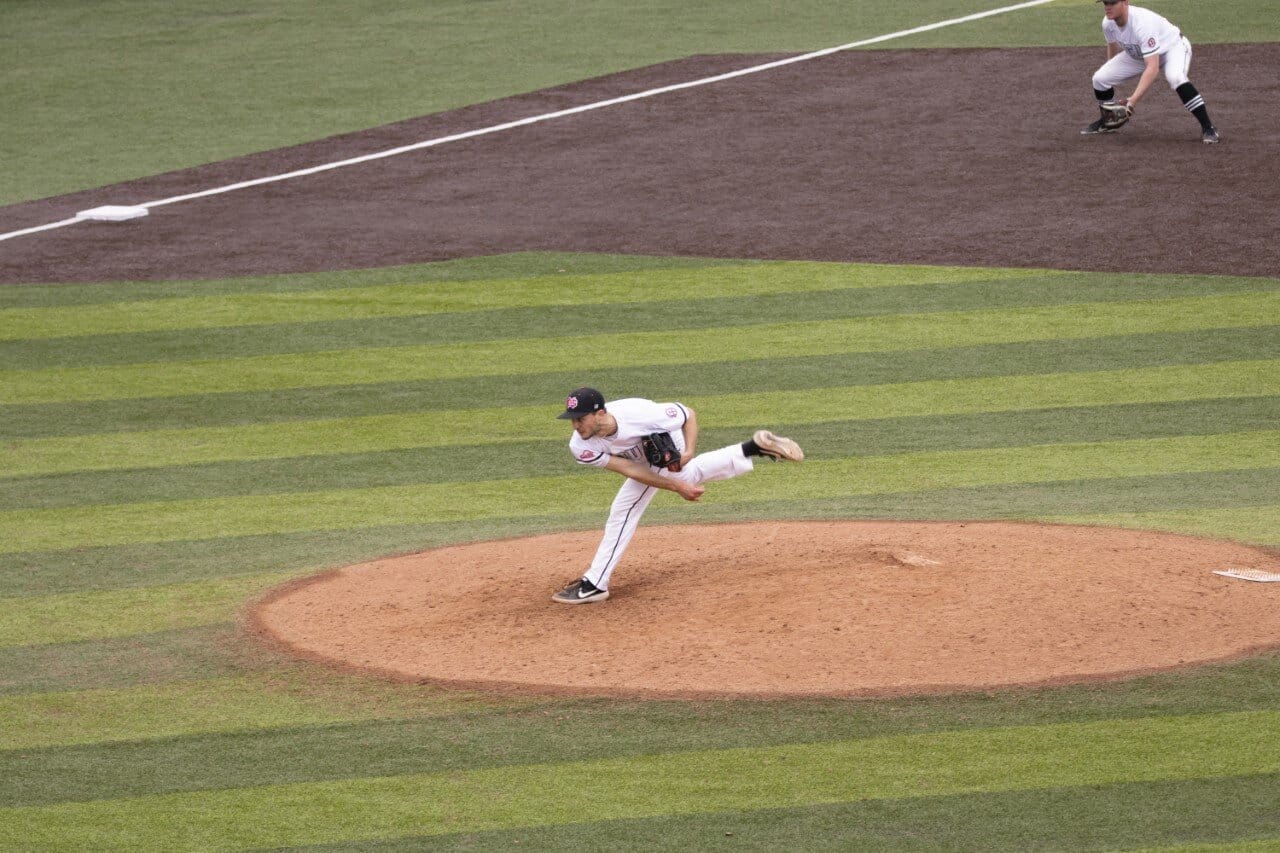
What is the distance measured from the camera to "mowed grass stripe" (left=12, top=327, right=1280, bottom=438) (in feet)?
46.7

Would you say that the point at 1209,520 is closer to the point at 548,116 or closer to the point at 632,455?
the point at 632,455

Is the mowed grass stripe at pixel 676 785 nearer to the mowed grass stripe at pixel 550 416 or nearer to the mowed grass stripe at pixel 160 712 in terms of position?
the mowed grass stripe at pixel 160 712

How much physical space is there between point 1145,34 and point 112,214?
36.7ft

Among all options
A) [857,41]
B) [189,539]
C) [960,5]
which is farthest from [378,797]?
[960,5]

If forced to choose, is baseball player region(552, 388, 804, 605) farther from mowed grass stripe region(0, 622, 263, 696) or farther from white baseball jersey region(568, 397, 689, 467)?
mowed grass stripe region(0, 622, 263, 696)

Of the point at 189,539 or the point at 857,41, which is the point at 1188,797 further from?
the point at 857,41

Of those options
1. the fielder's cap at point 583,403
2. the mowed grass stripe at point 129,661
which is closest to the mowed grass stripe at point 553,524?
the mowed grass stripe at point 129,661

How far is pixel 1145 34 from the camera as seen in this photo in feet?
62.3

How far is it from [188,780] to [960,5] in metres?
22.8

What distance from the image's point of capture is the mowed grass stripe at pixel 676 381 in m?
14.2

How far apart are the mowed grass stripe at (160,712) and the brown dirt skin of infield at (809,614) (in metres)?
0.52

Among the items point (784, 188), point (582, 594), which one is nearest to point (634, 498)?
point (582, 594)

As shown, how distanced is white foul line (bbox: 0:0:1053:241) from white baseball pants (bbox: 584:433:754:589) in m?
11.7

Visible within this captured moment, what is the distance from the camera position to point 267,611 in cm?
1016
